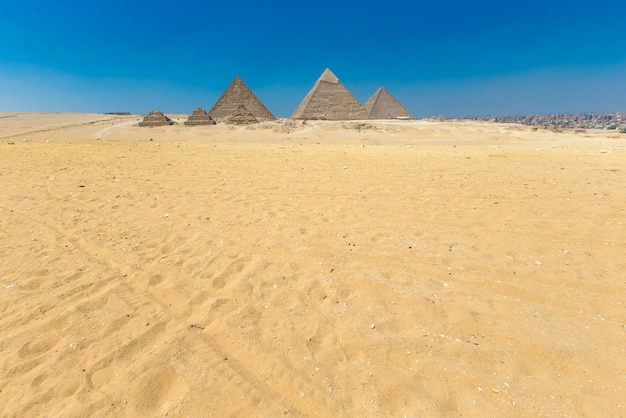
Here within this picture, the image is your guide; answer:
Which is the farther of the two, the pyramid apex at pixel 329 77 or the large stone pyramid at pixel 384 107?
the large stone pyramid at pixel 384 107

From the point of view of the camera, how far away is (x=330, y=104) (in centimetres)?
5662

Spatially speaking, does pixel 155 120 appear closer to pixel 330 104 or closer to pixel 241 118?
pixel 241 118

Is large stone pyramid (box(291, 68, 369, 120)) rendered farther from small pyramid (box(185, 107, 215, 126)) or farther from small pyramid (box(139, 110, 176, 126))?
small pyramid (box(139, 110, 176, 126))

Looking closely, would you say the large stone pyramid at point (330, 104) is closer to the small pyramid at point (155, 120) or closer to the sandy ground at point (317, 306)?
the small pyramid at point (155, 120)

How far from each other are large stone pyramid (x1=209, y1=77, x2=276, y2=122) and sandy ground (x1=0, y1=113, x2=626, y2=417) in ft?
155

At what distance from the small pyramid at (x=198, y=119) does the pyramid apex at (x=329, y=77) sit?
23.2m

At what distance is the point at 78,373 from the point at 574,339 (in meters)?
3.61

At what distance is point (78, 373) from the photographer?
7.54ft

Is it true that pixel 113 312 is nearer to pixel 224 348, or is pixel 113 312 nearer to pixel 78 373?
pixel 78 373

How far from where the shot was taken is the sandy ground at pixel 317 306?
2.11 meters

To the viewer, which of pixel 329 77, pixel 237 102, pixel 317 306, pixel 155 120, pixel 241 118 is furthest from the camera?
pixel 329 77

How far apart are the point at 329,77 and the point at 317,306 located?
196 feet

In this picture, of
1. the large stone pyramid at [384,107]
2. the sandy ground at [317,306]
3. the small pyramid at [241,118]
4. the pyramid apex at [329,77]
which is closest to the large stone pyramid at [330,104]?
the pyramid apex at [329,77]

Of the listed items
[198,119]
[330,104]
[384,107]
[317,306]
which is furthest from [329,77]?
[317,306]
